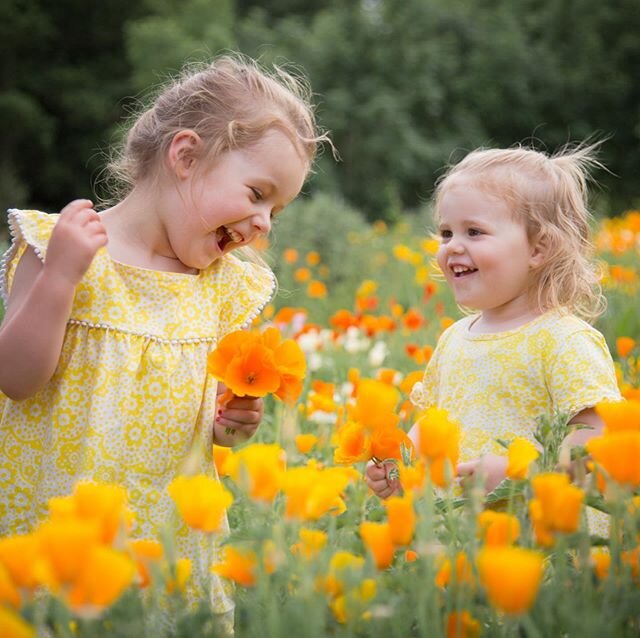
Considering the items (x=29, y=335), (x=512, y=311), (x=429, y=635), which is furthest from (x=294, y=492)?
(x=512, y=311)

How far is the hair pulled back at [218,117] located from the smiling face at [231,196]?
31mm

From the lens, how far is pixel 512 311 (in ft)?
7.34

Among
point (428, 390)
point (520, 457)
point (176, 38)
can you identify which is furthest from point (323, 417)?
point (176, 38)

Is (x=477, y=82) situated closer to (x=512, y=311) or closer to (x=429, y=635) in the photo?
(x=512, y=311)

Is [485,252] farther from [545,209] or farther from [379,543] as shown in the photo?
[379,543]

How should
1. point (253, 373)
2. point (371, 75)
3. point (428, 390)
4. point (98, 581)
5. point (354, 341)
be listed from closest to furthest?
point (98, 581) < point (253, 373) < point (428, 390) < point (354, 341) < point (371, 75)

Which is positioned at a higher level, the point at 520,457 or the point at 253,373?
the point at 253,373

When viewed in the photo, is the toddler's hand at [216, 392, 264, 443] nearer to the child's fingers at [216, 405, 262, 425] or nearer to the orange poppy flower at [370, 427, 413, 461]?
the child's fingers at [216, 405, 262, 425]

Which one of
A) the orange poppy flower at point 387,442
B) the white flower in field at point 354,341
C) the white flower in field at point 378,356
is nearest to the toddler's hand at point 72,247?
the orange poppy flower at point 387,442

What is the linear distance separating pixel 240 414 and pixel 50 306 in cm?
40

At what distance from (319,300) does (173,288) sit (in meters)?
3.82

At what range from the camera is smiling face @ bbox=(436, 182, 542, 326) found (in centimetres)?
216

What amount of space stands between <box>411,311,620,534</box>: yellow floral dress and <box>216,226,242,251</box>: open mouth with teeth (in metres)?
0.60

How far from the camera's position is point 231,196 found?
1.92 m
